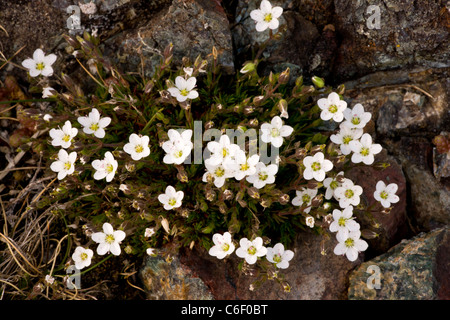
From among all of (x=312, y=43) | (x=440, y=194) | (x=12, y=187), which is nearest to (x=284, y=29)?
(x=312, y=43)

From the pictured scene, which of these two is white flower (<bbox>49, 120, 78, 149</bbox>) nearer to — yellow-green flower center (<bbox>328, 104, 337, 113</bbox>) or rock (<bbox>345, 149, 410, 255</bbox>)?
yellow-green flower center (<bbox>328, 104, 337, 113</bbox>)

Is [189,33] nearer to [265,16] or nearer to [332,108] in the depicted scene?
[265,16]

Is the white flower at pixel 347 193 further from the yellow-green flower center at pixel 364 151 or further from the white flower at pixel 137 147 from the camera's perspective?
the white flower at pixel 137 147

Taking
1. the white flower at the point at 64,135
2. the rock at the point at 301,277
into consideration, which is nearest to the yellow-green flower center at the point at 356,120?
the rock at the point at 301,277

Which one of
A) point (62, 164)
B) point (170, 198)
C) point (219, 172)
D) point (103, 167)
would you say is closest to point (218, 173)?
point (219, 172)

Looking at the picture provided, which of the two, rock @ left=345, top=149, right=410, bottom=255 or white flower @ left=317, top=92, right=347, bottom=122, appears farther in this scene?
rock @ left=345, top=149, right=410, bottom=255

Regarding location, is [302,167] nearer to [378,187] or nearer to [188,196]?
[378,187]

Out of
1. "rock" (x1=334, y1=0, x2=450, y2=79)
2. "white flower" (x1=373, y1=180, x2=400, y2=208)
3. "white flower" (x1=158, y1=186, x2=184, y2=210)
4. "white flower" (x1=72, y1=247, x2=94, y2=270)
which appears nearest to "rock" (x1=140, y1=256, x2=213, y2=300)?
"white flower" (x1=72, y1=247, x2=94, y2=270)
